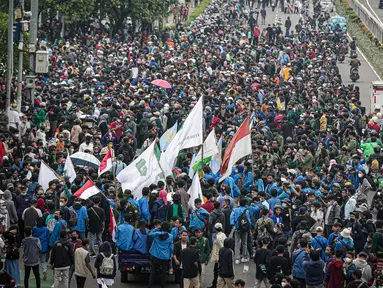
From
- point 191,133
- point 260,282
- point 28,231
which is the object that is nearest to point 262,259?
point 260,282

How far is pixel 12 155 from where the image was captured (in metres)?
26.5

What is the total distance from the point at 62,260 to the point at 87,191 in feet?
9.14

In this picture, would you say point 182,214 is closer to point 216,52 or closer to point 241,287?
point 241,287

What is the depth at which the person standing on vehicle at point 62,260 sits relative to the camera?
19250 millimetres

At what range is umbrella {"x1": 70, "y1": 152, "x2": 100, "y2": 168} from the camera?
25.9 metres

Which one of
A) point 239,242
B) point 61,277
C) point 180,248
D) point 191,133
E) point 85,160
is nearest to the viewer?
point 61,277

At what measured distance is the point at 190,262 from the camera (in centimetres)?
1914

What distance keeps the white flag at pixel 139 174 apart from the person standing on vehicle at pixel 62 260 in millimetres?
3315

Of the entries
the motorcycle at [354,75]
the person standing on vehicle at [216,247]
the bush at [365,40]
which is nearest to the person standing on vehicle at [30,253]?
the person standing on vehicle at [216,247]

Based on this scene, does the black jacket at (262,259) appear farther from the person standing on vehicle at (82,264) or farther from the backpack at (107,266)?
the person standing on vehicle at (82,264)

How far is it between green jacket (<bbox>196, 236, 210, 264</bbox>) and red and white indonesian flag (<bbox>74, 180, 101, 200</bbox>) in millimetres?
2828

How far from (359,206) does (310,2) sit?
2397 inches

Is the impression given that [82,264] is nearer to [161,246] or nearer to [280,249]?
[161,246]

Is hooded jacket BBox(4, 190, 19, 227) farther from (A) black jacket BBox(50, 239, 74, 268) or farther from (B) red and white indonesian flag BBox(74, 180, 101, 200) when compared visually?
(A) black jacket BBox(50, 239, 74, 268)
